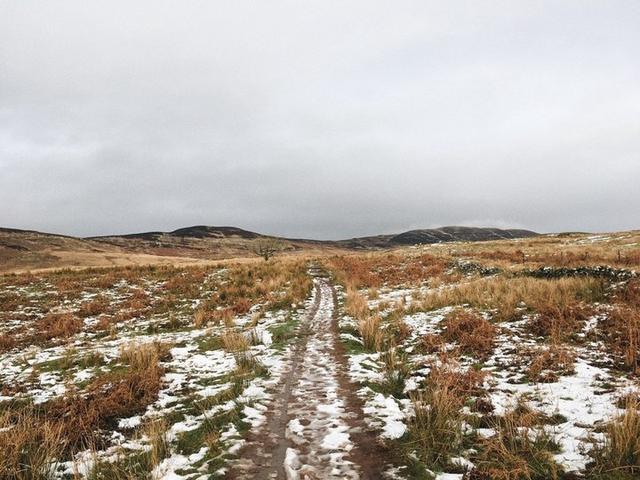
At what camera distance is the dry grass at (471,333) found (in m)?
9.41

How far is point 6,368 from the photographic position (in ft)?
32.9

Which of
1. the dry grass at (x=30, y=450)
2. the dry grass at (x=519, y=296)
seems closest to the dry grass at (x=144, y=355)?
the dry grass at (x=30, y=450)

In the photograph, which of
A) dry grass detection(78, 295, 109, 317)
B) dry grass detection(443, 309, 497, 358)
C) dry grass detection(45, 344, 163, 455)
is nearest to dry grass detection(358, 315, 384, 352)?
dry grass detection(443, 309, 497, 358)

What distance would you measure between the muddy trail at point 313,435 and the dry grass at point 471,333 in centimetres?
312

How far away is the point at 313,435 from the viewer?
18.7ft

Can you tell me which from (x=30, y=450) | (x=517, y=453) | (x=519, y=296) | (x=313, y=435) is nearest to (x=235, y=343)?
(x=313, y=435)

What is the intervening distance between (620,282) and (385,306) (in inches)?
319

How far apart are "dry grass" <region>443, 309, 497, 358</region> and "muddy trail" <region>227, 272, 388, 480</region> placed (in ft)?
10.2

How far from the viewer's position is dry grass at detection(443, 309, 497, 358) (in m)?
9.41

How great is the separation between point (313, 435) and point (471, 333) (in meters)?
6.38

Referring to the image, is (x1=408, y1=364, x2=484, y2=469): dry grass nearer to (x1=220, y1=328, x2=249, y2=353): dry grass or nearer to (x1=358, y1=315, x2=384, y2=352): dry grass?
(x1=358, y1=315, x2=384, y2=352): dry grass

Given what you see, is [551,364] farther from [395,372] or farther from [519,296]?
[519,296]

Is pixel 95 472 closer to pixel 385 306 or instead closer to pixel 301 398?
pixel 301 398

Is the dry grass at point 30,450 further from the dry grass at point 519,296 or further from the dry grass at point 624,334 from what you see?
the dry grass at point 519,296
